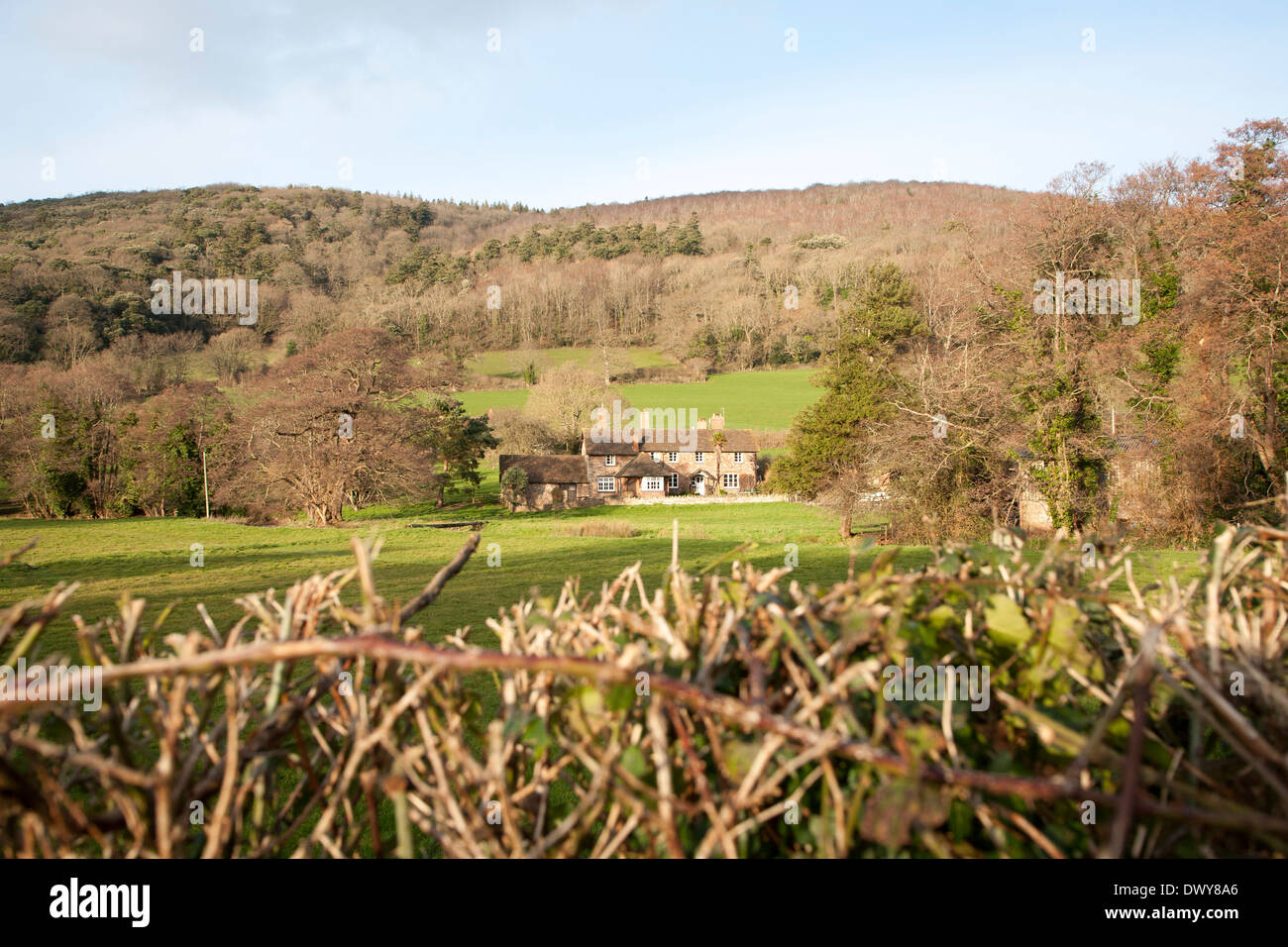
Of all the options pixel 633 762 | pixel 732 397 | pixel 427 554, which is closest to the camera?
pixel 633 762

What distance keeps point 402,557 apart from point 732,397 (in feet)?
194

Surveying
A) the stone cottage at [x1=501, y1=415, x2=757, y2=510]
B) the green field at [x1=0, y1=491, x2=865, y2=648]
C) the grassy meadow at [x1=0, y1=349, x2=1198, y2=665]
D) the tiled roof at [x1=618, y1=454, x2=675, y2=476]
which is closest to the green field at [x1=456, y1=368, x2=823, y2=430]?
the stone cottage at [x1=501, y1=415, x2=757, y2=510]

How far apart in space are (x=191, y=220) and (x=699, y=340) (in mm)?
92169

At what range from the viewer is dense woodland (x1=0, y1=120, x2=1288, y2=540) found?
24.0 metres

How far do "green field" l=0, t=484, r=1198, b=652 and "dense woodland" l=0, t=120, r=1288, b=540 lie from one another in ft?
10.8

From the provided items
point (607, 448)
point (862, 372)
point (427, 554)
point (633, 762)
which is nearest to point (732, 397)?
point (607, 448)

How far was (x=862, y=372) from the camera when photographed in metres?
32.2

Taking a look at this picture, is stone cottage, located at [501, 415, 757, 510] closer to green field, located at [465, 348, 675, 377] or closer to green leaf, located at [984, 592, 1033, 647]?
green field, located at [465, 348, 675, 377]

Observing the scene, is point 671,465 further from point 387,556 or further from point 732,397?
point 387,556

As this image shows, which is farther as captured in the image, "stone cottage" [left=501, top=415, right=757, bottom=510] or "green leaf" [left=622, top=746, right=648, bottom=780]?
"stone cottage" [left=501, top=415, right=757, bottom=510]

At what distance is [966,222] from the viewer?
33.0m

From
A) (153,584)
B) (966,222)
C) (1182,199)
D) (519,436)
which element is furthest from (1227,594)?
(519,436)

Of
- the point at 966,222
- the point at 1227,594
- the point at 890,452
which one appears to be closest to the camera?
the point at 1227,594
